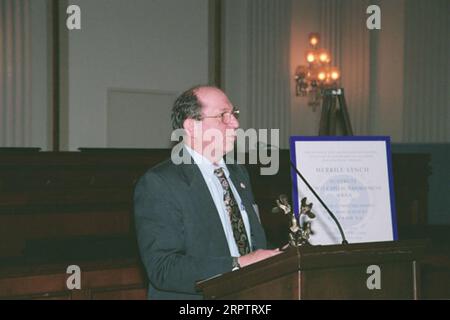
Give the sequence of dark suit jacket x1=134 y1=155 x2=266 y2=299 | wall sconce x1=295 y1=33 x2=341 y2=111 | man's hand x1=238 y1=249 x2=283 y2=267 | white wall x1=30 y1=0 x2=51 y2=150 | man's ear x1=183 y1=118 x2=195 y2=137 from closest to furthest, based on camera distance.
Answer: man's hand x1=238 y1=249 x2=283 y2=267 < dark suit jacket x1=134 y1=155 x2=266 y2=299 < man's ear x1=183 y1=118 x2=195 y2=137 < white wall x1=30 y1=0 x2=51 y2=150 < wall sconce x1=295 y1=33 x2=341 y2=111

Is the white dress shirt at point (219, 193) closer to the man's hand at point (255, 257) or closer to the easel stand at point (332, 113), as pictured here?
the man's hand at point (255, 257)

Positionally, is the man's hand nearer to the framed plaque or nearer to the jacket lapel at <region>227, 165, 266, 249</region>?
the jacket lapel at <region>227, 165, 266, 249</region>

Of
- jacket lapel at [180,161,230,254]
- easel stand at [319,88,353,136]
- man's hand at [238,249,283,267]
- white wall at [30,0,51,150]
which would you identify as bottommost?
man's hand at [238,249,283,267]

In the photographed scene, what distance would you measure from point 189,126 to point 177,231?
17.0 inches

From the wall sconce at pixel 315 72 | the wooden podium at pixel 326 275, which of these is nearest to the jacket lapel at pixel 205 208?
the wooden podium at pixel 326 275

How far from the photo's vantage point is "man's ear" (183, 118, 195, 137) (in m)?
2.15

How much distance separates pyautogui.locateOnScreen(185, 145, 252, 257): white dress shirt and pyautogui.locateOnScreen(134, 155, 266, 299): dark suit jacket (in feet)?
0.15

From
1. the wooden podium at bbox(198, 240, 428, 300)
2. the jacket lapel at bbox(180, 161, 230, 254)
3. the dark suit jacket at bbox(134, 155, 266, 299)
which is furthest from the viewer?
the jacket lapel at bbox(180, 161, 230, 254)

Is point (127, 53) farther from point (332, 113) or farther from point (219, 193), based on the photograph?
point (219, 193)

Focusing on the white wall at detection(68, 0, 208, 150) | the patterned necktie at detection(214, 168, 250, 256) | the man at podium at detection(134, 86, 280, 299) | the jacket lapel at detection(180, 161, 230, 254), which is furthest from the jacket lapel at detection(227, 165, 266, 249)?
the white wall at detection(68, 0, 208, 150)

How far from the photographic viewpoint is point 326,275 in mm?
1469

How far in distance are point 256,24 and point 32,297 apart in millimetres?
7090

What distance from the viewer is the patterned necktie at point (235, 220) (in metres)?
2.08

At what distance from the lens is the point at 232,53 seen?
9.13 metres
